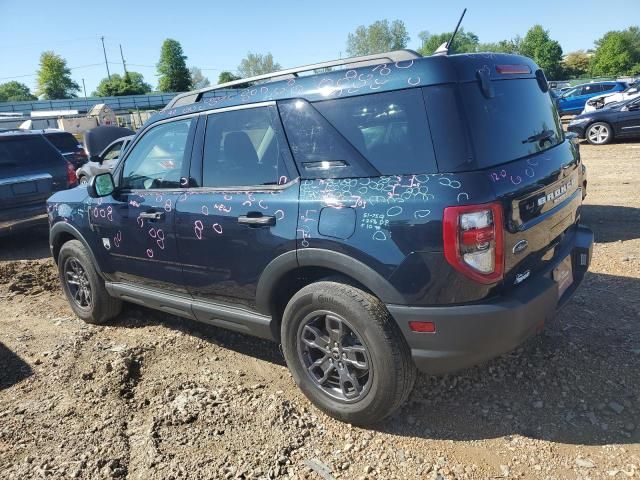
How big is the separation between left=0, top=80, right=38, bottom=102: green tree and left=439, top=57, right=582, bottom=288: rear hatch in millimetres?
129208

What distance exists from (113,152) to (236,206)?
8712 millimetres

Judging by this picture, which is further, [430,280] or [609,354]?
[609,354]

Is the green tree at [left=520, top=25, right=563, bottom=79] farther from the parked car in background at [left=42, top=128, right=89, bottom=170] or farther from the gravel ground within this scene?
the gravel ground

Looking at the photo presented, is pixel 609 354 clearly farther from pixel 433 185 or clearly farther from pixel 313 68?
pixel 313 68

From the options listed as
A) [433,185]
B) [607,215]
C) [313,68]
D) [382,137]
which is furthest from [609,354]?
[607,215]

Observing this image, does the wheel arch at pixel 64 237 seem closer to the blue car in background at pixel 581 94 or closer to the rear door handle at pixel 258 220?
the rear door handle at pixel 258 220

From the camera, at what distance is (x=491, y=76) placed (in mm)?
2639

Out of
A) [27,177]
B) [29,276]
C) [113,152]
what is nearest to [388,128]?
[29,276]

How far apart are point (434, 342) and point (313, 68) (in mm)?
1702

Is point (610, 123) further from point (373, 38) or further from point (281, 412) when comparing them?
point (373, 38)

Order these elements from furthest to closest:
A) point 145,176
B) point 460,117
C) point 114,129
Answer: point 114,129 → point 145,176 → point 460,117

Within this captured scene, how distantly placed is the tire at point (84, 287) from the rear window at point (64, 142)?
6.29 m

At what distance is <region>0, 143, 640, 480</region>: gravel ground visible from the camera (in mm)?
2627

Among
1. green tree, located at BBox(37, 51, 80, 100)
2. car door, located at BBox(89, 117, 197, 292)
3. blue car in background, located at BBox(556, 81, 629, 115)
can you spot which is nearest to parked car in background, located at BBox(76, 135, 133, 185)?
car door, located at BBox(89, 117, 197, 292)
